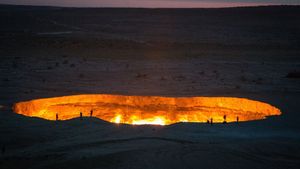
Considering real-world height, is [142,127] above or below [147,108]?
below

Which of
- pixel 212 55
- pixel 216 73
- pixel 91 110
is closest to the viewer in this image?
pixel 91 110

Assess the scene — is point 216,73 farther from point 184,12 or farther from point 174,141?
→ point 184,12

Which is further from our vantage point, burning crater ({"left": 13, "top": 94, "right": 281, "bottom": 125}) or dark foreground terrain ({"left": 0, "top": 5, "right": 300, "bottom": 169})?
burning crater ({"left": 13, "top": 94, "right": 281, "bottom": 125})

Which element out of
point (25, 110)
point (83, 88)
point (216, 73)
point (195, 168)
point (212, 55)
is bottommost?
point (195, 168)

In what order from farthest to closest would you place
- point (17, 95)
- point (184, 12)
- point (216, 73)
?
point (184, 12), point (216, 73), point (17, 95)

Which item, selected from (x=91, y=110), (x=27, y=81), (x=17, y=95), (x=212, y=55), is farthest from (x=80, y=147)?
(x=212, y=55)

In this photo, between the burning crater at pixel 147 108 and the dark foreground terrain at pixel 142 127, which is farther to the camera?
the burning crater at pixel 147 108

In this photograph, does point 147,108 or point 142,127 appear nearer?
point 142,127

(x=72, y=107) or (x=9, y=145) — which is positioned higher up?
(x=72, y=107)
